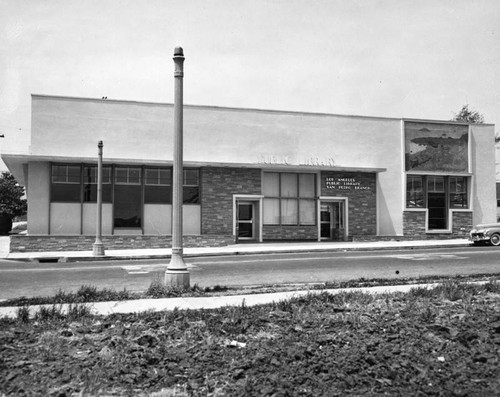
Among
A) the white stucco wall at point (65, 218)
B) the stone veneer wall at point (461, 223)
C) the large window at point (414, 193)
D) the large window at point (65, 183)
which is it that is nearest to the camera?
→ the white stucco wall at point (65, 218)

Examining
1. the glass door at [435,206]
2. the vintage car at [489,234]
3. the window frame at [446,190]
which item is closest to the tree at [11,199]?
the window frame at [446,190]

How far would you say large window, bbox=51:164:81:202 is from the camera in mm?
26328

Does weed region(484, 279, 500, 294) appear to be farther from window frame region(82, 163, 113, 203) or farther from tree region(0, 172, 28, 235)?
tree region(0, 172, 28, 235)

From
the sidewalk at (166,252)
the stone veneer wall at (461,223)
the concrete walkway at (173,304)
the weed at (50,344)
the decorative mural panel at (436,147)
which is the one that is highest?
the decorative mural panel at (436,147)

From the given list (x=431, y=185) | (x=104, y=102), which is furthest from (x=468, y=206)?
(x=104, y=102)

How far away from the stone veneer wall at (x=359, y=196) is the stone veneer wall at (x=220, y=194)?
189 inches

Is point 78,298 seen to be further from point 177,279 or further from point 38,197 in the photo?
point 38,197

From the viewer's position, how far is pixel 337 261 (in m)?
16.6

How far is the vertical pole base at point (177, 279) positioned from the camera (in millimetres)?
9750

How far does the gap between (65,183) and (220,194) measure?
25.3 ft

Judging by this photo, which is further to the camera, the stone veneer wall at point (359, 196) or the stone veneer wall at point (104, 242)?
the stone veneer wall at point (359, 196)

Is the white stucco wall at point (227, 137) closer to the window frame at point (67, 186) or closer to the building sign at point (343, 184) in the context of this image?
the window frame at point (67, 186)

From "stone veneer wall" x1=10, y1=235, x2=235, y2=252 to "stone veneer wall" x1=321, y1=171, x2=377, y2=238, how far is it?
6668 mm

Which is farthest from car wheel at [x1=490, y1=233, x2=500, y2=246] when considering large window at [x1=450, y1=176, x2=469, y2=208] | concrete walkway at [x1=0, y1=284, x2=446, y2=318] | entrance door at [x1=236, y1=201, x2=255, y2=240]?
concrete walkway at [x1=0, y1=284, x2=446, y2=318]
